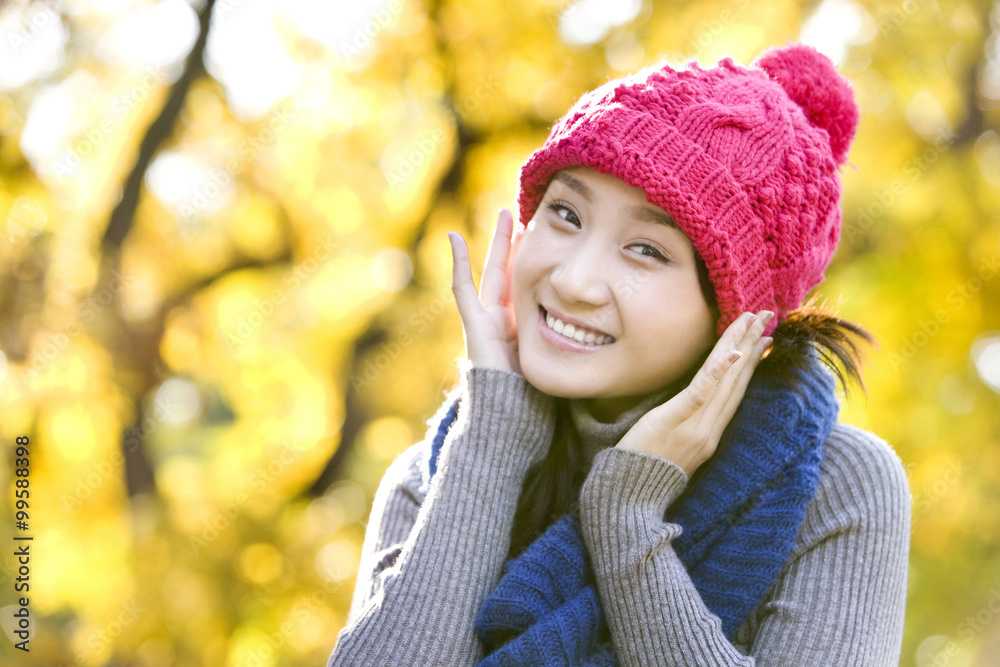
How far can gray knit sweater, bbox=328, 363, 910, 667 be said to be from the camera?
4.47ft

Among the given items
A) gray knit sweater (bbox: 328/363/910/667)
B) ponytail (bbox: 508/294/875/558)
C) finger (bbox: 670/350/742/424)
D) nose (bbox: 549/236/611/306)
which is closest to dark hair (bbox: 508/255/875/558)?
ponytail (bbox: 508/294/875/558)

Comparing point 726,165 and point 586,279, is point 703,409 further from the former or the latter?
point 726,165

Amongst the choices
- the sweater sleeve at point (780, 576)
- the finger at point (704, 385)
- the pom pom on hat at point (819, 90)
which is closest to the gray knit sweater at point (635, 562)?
the sweater sleeve at point (780, 576)

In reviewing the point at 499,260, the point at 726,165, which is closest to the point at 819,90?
the point at 726,165

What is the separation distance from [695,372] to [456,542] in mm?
631

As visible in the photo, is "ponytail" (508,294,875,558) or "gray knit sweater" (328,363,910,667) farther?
"ponytail" (508,294,875,558)

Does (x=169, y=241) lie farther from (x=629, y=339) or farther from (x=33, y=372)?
(x=629, y=339)

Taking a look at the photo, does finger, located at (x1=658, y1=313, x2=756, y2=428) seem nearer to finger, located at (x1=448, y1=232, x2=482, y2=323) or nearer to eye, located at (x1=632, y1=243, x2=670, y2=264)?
eye, located at (x1=632, y1=243, x2=670, y2=264)

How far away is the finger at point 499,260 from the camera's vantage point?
1.88 metres

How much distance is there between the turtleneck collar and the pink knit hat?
228 mm

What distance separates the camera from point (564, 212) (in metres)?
1.58

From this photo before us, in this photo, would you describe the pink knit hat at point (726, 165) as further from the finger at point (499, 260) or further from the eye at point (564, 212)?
the finger at point (499, 260)

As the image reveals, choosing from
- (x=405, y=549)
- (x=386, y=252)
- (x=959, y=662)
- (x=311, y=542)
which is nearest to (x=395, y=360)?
(x=386, y=252)

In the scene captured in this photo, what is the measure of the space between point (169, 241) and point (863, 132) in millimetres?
4338
